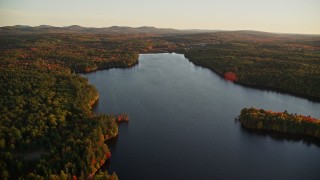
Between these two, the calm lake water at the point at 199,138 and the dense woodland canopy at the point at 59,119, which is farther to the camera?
the calm lake water at the point at 199,138

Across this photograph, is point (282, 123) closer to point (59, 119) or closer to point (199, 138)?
point (199, 138)

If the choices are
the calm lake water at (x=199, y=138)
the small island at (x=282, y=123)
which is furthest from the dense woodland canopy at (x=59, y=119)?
the small island at (x=282, y=123)

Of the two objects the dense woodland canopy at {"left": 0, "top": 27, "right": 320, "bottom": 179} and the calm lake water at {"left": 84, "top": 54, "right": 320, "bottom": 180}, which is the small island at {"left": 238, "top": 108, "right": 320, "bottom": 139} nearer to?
the calm lake water at {"left": 84, "top": 54, "right": 320, "bottom": 180}

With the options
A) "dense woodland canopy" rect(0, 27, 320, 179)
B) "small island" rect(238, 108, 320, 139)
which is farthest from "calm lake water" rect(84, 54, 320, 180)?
"dense woodland canopy" rect(0, 27, 320, 179)

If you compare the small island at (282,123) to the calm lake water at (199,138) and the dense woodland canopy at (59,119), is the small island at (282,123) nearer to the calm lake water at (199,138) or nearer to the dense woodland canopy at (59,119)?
the calm lake water at (199,138)

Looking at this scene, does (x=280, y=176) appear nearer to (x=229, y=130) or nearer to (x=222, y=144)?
(x=222, y=144)

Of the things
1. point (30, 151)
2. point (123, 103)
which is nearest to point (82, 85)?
point (123, 103)
